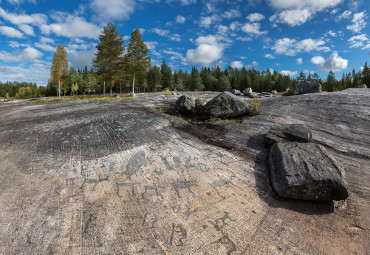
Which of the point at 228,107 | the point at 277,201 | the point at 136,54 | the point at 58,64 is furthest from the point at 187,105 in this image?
the point at 58,64

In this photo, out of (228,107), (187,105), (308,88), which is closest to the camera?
(228,107)

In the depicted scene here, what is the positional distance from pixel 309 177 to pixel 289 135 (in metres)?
1.98

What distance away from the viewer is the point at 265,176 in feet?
13.7

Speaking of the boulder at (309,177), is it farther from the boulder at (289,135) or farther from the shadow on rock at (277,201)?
the boulder at (289,135)

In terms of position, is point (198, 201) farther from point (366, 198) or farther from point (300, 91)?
point (300, 91)

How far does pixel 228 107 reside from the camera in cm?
780

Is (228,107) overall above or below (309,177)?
above

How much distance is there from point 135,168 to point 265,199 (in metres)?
2.96

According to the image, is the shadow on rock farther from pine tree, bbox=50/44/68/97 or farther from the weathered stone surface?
pine tree, bbox=50/44/68/97

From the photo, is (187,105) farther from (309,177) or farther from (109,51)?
(109,51)

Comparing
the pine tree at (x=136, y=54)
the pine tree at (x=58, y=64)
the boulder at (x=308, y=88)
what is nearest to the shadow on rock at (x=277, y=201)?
the boulder at (x=308, y=88)

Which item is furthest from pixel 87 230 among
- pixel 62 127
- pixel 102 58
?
pixel 102 58

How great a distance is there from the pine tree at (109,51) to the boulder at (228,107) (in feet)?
94.2

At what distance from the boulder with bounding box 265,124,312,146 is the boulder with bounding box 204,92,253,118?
2.51 metres
